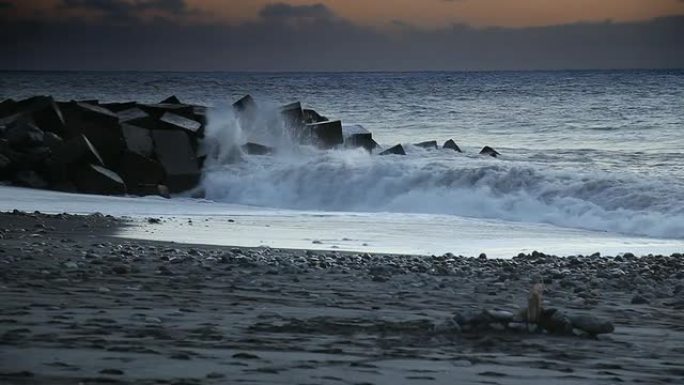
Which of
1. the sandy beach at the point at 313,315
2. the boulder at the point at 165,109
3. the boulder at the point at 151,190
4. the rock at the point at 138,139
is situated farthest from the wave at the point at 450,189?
the sandy beach at the point at 313,315

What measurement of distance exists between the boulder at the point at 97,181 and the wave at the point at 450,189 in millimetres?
2133

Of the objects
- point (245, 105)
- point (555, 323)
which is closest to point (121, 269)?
point (555, 323)

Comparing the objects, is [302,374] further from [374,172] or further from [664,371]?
[374,172]

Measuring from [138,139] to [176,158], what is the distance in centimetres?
81

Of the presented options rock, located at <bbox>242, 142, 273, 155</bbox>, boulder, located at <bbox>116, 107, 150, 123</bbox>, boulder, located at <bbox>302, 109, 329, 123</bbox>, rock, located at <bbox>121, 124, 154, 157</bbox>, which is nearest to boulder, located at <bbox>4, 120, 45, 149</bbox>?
rock, located at <bbox>121, 124, 154, 157</bbox>

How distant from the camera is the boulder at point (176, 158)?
18.2 metres

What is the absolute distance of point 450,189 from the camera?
17891mm

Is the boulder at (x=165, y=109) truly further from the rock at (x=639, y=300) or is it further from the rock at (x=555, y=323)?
the rock at (x=555, y=323)

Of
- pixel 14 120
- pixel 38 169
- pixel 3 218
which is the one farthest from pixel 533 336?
pixel 14 120

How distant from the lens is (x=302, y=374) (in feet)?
15.6

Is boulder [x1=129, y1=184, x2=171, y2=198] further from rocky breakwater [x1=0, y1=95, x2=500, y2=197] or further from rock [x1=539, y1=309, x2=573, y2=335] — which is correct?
rock [x1=539, y1=309, x2=573, y2=335]

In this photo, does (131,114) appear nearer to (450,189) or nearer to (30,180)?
(30,180)

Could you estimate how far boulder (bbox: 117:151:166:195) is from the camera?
57.7ft

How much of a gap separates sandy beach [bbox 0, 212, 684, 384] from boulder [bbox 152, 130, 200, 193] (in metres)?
7.85
